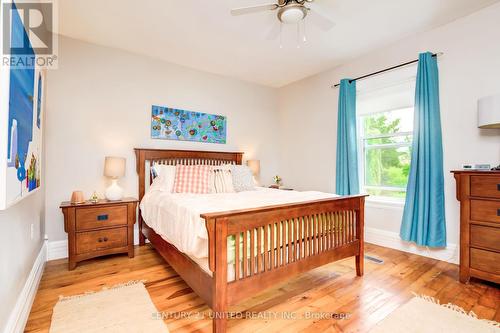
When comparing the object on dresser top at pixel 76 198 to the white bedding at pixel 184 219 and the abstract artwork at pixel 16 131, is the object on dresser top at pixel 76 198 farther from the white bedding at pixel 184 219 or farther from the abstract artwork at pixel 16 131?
the abstract artwork at pixel 16 131

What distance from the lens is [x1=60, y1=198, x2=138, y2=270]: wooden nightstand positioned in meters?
2.50

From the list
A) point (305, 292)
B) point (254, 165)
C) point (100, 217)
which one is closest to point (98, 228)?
point (100, 217)

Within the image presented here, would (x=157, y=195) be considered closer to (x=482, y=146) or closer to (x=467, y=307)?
(x=467, y=307)

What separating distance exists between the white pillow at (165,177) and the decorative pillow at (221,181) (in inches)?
19.8

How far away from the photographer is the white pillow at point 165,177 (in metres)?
2.96

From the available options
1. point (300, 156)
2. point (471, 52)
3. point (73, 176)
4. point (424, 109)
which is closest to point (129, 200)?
point (73, 176)

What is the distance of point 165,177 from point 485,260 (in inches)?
129

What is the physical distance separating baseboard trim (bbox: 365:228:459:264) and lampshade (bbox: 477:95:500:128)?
1.34 meters

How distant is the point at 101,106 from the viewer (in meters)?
3.08

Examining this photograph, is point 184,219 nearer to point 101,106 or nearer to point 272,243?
point 272,243

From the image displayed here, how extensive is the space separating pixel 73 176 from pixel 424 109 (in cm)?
414

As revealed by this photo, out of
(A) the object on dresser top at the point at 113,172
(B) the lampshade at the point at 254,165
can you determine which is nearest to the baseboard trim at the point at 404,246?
(B) the lampshade at the point at 254,165

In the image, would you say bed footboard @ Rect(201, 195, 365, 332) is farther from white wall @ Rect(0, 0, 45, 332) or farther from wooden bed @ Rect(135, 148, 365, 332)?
white wall @ Rect(0, 0, 45, 332)

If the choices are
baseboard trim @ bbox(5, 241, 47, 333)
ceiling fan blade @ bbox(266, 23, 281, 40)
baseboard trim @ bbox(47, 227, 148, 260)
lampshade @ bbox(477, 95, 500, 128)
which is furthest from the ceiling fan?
baseboard trim @ bbox(47, 227, 148, 260)
